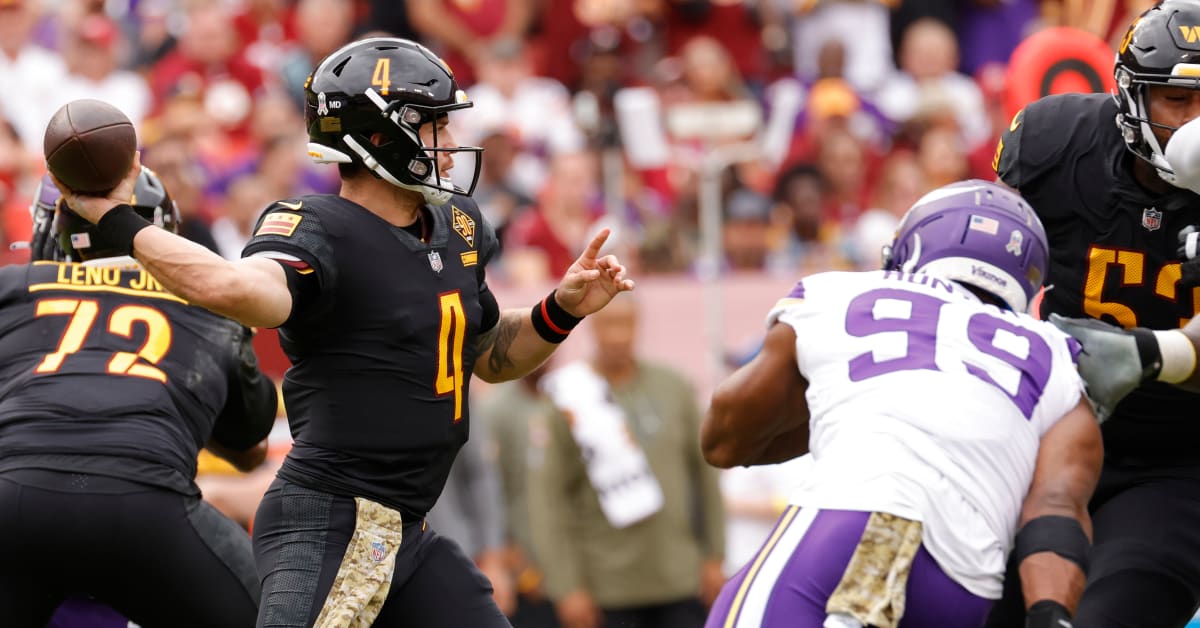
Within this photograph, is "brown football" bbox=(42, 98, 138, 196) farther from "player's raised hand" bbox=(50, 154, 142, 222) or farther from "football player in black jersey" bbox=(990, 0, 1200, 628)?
"football player in black jersey" bbox=(990, 0, 1200, 628)

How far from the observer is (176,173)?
25.9 ft

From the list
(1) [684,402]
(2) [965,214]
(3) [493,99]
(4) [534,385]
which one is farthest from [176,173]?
(2) [965,214]

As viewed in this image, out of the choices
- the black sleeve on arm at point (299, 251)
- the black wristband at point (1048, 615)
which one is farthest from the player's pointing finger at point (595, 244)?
the black wristband at point (1048, 615)

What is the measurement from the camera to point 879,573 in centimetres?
375

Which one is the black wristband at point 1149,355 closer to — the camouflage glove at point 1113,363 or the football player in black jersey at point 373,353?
the camouflage glove at point 1113,363

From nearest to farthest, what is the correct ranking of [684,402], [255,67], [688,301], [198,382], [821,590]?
[821,590] → [198,382] → [684,402] → [688,301] → [255,67]

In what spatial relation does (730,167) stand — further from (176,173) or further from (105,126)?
(105,126)

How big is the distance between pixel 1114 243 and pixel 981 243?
98 cm

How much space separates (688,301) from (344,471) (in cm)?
523

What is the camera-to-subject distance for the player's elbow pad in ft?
12.3

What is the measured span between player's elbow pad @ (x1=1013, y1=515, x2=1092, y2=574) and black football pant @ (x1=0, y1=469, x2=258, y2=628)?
2.18 metres

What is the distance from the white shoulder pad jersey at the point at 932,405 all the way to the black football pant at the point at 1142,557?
2.51 feet

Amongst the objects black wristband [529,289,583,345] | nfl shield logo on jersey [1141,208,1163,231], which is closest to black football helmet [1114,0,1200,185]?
nfl shield logo on jersey [1141,208,1163,231]

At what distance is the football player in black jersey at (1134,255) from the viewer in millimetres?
4648
